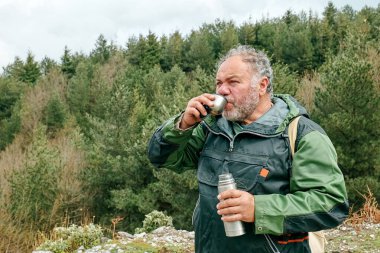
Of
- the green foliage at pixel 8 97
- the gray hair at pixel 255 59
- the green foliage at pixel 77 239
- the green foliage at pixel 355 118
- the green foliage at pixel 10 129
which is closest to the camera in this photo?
the gray hair at pixel 255 59

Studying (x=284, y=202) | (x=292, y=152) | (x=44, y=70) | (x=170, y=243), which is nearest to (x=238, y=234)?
(x=284, y=202)

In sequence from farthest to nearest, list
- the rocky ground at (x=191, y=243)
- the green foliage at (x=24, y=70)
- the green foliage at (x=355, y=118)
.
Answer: the green foliage at (x=24, y=70), the green foliage at (x=355, y=118), the rocky ground at (x=191, y=243)

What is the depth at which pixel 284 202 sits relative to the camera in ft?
6.25

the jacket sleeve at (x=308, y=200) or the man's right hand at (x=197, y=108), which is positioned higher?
the man's right hand at (x=197, y=108)

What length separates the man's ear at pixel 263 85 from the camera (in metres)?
2.27

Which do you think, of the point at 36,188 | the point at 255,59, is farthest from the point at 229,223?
the point at 36,188

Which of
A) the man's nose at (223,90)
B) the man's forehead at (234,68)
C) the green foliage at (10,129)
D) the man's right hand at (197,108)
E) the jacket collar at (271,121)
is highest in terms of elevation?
the green foliage at (10,129)

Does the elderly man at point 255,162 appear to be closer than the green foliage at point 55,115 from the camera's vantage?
Yes

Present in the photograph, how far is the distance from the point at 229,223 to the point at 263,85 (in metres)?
0.72

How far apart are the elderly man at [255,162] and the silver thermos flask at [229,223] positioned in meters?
0.04

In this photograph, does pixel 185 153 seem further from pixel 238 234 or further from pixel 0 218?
pixel 0 218

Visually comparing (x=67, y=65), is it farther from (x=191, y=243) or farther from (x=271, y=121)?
(x=271, y=121)

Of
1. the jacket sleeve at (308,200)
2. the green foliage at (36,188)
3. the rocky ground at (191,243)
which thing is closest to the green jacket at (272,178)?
the jacket sleeve at (308,200)

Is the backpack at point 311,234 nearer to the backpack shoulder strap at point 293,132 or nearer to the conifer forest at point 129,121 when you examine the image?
the backpack shoulder strap at point 293,132
